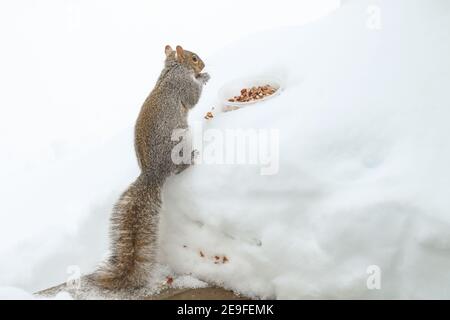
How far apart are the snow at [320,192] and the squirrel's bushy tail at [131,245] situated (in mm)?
140

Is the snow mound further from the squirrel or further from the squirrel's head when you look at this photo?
the squirrel's head

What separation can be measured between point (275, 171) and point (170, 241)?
578 millimetres

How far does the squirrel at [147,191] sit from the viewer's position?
85.0 inches

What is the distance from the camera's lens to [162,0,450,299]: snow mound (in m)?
1.92

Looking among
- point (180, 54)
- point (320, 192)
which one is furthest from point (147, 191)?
point (180, 54)

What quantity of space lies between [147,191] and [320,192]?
2.43 ft

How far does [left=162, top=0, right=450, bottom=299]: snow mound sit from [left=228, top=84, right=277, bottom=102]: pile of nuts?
5.2 inches

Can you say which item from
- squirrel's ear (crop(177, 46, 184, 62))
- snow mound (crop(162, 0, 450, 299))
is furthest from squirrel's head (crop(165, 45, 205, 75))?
snow mound (crop(162, 0, 450, 299))

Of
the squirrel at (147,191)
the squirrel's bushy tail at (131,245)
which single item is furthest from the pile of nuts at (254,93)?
the squirrel's bushy tail at (131,245)

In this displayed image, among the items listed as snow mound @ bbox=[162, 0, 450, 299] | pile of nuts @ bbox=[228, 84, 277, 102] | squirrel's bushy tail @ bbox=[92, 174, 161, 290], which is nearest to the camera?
snow mound @ bbox=[162, 0, 450, 299]

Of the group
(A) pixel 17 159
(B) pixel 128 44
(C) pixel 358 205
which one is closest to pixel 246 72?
(C) pixel 358 205

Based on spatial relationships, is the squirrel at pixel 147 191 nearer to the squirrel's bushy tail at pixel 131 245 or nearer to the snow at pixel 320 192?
the squirrel's bushy tail at pixel 131 245

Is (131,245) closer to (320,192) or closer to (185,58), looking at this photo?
(320,192)
